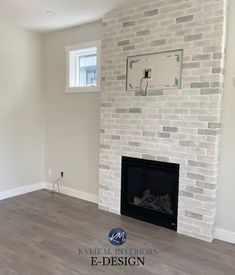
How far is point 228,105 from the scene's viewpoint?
2939 mm

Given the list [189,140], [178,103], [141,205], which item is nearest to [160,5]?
[178,103]

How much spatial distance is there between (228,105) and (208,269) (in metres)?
1.68

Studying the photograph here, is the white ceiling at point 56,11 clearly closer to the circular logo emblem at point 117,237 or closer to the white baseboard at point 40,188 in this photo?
the white baseboard at point 40,188

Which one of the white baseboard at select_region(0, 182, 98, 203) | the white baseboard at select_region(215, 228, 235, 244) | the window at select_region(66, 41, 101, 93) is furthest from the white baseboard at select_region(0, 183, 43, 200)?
the white baseboard at select_region(215, 228, 235, 244)

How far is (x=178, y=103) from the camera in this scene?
3.14 m

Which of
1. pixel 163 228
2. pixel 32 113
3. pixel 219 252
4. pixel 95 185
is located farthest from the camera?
pixel 32 113

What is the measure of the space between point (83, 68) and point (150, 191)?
2.28 meters

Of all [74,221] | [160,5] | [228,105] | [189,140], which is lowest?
[74,221]

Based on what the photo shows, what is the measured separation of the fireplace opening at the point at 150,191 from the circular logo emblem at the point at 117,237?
0.54 metres

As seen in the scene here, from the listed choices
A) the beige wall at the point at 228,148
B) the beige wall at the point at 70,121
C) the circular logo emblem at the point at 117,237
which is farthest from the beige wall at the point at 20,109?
the beige wall at the point at 228,148

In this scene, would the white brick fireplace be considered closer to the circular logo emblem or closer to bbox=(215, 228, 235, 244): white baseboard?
bbox=(215, 228, 235, 244): white baseboard

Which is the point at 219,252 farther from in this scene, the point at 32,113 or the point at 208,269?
the point at 32,113

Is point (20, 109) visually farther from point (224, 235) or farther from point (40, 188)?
point (224, 235)

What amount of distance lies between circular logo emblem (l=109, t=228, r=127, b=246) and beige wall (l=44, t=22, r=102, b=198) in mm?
1196
